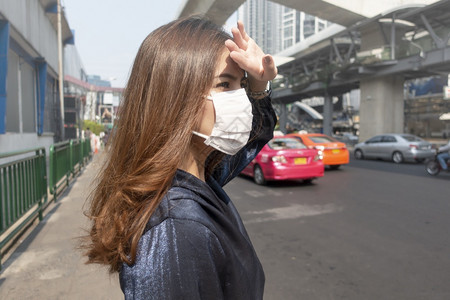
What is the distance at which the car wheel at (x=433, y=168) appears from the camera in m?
9.76

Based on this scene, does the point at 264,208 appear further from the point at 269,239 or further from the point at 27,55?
the point at 27,55

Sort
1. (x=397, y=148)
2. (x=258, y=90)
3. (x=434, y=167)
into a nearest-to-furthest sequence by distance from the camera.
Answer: (x=258, y=90)
(x=434, y=167)
(x=397, y=148)

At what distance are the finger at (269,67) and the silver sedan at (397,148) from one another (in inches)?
566

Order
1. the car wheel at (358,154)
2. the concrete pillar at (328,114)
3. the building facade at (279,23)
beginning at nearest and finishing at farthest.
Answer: the car wheel at (358,154) → the concrete pillar at (328,114) → the building facade at (279,23)

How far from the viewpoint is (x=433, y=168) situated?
989 cm

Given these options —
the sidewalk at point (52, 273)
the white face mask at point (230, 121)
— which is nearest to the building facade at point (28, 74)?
the sidewalk at point (52, 273)

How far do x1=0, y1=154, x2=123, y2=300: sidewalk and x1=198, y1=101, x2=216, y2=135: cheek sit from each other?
1.35 meters

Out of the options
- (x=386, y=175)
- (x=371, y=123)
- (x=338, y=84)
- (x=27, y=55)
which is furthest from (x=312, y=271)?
(x=338, y=84)

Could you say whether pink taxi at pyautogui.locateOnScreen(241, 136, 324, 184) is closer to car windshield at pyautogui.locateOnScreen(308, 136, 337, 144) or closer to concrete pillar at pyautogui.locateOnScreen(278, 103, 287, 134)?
car windshield at pyautogui.locateOnScreen(308, 136, 337, 144)

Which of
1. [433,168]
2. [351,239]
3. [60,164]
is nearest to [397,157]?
[433,168]

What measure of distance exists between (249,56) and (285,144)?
8.11 m

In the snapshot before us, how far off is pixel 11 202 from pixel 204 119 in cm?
391

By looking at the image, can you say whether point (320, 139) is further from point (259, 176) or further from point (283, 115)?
point (283, 115)

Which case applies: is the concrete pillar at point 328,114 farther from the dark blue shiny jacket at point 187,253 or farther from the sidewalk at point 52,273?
the dark blue shiny jacket at point 187,253
